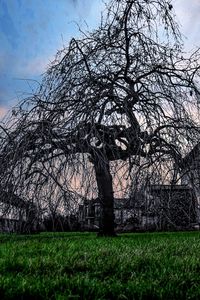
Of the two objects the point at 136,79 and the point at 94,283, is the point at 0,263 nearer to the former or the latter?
the point at 94,283

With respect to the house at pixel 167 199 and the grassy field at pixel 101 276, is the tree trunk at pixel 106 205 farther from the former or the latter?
the grassy field at pixel 101 276

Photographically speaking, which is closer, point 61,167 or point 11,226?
point 61,167

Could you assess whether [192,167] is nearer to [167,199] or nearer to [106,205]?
[167,199]

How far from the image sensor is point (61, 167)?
9.51m

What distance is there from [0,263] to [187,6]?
30.9 ft

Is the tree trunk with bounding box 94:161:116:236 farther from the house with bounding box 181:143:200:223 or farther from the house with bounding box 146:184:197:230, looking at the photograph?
the house with bounding box 181:143:200:223

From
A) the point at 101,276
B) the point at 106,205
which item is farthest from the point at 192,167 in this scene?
the point at 101,276

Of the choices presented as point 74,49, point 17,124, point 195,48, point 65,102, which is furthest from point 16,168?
point 195,48

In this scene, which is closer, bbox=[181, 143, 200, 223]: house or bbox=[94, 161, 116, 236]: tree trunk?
bbox=[181, 143, 200, 223]: house

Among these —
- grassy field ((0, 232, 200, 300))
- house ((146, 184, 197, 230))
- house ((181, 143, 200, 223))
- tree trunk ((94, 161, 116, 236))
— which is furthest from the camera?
tree trunk ((94, 161, 116, 236))

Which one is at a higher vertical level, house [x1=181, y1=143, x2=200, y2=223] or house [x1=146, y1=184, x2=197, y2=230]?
house [x1=181, y1=143, x2=200, y2=223]

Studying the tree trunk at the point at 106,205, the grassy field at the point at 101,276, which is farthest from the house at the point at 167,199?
the grassy field at the point at 101,276

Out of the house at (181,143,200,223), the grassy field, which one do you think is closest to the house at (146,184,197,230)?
the house at (181,143,200,223)

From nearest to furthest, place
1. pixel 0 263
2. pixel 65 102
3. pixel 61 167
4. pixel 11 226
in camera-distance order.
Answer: pixel 0 263 < pixel 61 167 < pixel 11 226 < pixel 65 102
